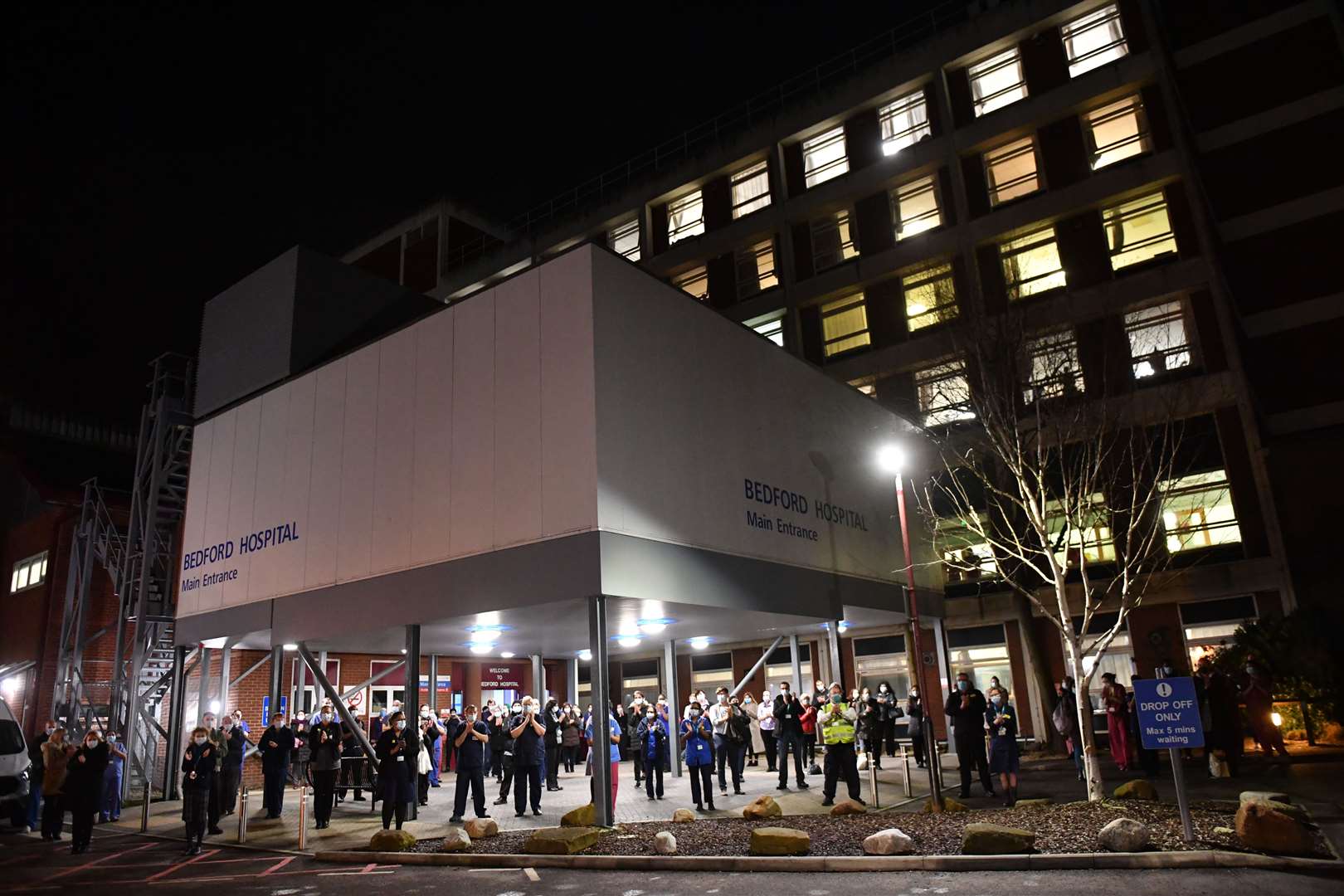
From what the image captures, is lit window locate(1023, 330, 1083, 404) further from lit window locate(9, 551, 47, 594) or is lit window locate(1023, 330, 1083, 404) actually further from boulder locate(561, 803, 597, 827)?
lit window locate(9, 551, 47, 594)

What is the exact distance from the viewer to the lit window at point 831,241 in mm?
34562

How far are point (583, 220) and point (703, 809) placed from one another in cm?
3315

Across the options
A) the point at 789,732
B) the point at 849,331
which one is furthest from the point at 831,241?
the point at 789,732

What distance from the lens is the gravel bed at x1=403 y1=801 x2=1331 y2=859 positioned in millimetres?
9984

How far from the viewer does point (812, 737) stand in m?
19.8

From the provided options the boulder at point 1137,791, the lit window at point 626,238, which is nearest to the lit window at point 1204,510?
the boulder at point 1137,791

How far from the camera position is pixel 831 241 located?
3503 centimetres

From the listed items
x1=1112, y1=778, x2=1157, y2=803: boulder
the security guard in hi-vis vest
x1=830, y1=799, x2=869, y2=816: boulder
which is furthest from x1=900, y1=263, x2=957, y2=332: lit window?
x1=830, y1=799, x2=869, y2=816: boulder

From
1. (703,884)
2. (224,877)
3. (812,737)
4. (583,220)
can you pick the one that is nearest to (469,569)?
(224,877)

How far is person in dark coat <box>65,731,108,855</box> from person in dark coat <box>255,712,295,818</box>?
2756 millimetres

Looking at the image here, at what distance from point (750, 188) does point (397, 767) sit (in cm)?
2934

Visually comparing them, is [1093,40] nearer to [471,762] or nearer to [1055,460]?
[1055,460]

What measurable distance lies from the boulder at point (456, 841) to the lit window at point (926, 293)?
2291 cm

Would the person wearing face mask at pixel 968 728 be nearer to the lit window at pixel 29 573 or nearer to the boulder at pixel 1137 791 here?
the boulder at pixel 1137 791
